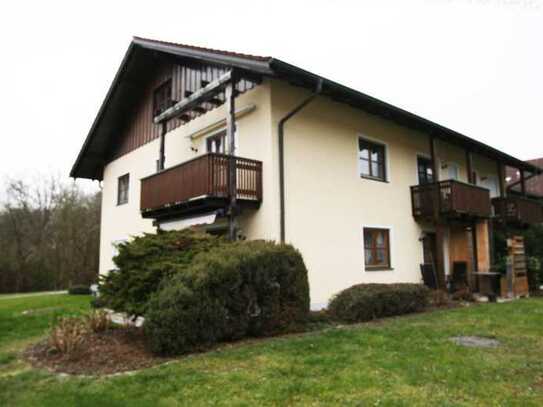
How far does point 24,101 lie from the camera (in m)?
19.9

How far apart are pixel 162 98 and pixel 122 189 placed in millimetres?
5211

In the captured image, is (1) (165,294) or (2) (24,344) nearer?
(1) (165,294)

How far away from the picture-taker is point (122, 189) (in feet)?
58.4

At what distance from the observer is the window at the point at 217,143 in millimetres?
12016

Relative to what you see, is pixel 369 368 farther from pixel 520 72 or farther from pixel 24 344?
pixel 520 72

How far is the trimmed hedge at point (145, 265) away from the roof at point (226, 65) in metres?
4.21

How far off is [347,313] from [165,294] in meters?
4.44

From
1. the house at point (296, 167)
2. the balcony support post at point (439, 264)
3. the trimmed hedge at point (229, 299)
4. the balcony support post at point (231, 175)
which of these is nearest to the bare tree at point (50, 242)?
the house at point (296, 167)

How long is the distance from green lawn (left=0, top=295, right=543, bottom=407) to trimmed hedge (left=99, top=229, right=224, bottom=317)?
1.68m

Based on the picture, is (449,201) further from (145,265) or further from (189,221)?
(145,265)

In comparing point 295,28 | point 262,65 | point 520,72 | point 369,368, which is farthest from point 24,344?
point 520,72

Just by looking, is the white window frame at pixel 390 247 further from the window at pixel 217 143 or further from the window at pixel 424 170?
the window at pixel 217 143

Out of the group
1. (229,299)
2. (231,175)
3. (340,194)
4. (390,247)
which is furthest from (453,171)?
(229,299)

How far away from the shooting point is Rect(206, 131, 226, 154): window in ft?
39.4
